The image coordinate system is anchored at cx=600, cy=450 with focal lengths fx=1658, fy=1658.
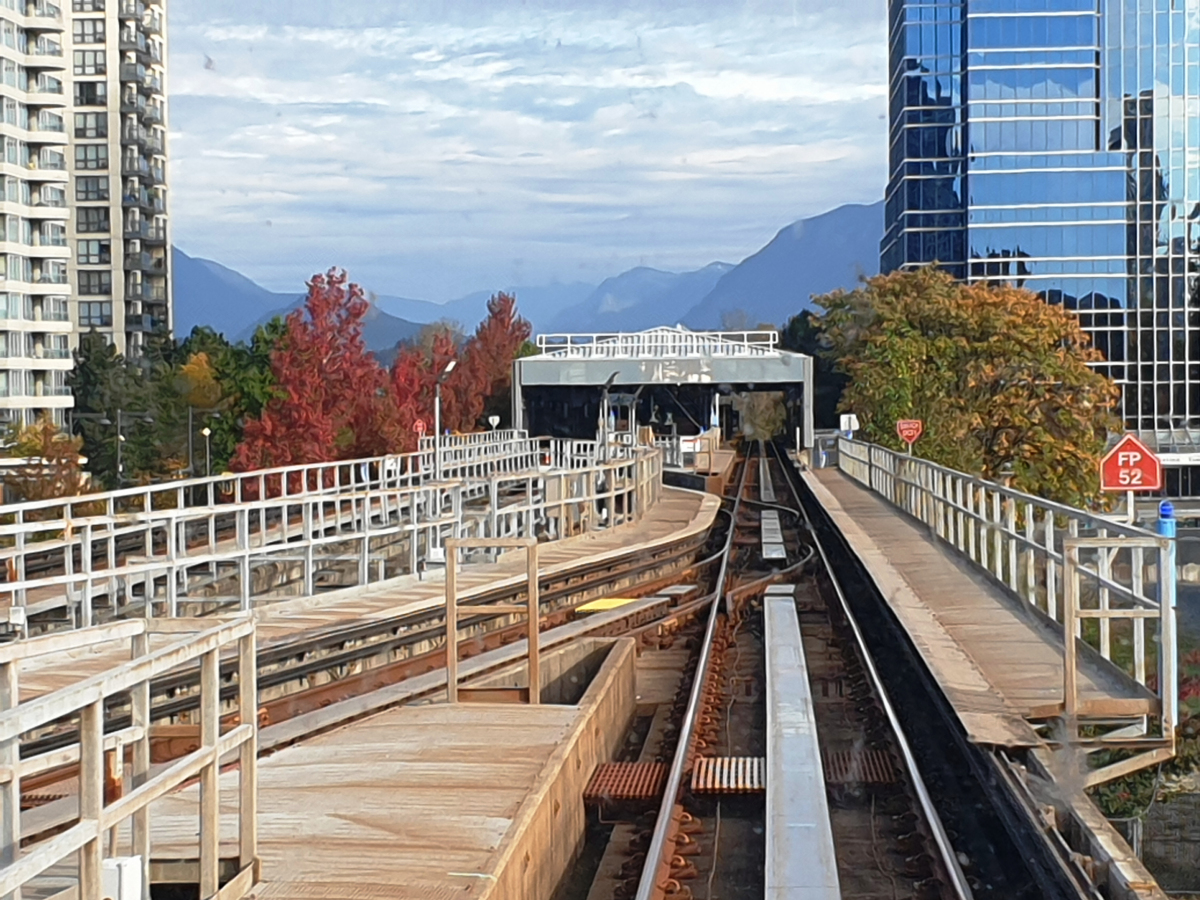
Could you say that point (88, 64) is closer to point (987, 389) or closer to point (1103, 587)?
point (987, 389)

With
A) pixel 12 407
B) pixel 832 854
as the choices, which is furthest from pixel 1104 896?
pixel 12 407

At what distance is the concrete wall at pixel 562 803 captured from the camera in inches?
298

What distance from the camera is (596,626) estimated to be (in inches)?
701

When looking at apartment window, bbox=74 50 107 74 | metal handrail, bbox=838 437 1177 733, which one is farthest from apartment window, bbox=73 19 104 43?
metal handrail, bbox=838 437 1177 733

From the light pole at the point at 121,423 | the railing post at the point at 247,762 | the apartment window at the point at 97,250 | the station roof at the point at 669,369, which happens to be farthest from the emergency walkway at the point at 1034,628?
the apartment window at the point at 97,250

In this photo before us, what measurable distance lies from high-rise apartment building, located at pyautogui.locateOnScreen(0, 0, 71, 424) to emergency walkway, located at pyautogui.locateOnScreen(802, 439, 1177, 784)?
5834cm

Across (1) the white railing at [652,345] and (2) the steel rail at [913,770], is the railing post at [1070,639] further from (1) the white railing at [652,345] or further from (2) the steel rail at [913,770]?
(1) the white railing at [652,345]

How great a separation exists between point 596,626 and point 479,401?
63.7m

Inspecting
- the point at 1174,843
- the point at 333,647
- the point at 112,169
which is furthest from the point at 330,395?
the point at 112,169

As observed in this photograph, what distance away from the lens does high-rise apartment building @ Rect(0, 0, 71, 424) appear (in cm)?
7506

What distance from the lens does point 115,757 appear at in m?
6.14

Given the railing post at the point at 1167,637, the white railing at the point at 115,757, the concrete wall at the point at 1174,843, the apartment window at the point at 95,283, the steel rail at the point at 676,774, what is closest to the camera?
the white railing at the point at 115,757

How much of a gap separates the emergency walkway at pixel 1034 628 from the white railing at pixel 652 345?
5137cm

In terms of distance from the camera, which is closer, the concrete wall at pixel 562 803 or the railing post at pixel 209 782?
the railing post at pixel 209 782
